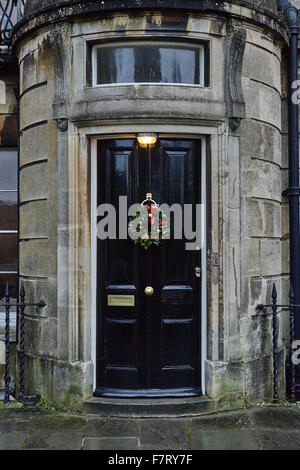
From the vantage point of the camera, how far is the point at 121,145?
6.03 metres

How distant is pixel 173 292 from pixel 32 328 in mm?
1725

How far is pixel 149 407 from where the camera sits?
567 centimetres

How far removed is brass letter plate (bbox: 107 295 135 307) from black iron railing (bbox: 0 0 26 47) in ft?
12.0

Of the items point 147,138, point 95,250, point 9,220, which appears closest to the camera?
point 147,138

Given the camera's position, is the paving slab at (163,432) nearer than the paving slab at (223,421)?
Yes

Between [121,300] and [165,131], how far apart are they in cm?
192

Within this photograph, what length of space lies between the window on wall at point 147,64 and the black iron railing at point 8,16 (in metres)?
1.64

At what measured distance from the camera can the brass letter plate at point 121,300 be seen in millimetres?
5992

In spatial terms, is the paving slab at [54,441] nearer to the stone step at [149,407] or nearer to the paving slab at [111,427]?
the paving slab at [111,427]

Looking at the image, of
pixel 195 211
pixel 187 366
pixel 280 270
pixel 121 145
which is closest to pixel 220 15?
pixel 121 145

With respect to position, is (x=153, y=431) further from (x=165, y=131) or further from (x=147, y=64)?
(x=147, y=64)

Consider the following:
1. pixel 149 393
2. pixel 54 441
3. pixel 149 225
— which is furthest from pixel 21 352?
pixel 149 225

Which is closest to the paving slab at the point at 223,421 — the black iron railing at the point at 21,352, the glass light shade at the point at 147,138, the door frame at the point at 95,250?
the door frame at the point at 95,250
